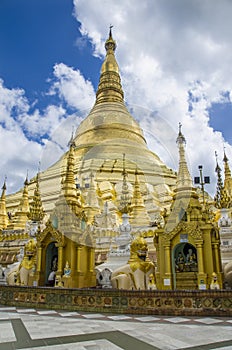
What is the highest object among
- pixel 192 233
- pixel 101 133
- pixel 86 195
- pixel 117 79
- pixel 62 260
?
pixel 117 79

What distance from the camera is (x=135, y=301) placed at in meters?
7.51

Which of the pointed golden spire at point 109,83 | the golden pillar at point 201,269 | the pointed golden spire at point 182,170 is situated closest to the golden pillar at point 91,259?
the golden pillar at point 201,269

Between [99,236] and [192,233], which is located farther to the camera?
[99,236]

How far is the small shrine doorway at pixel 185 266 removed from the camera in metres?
10.5

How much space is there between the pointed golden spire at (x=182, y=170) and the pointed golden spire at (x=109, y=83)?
23663 millimetres

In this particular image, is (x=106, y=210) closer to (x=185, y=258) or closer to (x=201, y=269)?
(x=185, y=258)

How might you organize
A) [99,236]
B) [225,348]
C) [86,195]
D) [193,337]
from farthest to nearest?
[86,195], [99,236], [193,337], [225,348]

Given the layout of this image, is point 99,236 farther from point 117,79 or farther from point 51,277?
point 117,79

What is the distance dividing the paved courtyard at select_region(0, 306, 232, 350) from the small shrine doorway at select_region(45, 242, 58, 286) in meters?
4.94

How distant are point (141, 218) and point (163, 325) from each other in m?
14.7

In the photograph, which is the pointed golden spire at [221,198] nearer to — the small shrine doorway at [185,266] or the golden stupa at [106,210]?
the golden stupa at [106,210]

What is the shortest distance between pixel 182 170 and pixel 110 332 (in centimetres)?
1296

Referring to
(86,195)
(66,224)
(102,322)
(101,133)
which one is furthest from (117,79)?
(102,322)

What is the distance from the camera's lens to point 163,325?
5.95 m
